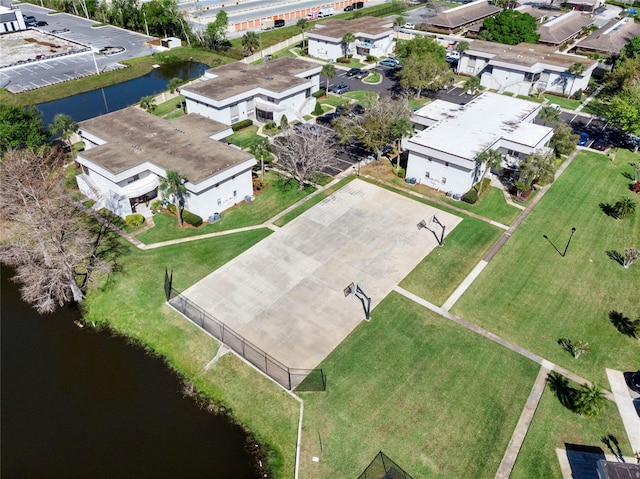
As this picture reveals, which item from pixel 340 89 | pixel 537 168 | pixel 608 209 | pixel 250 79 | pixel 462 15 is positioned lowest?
pixel 608 209

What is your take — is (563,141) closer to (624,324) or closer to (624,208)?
(624,208)

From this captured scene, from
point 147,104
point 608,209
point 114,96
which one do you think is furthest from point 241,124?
point 608,209

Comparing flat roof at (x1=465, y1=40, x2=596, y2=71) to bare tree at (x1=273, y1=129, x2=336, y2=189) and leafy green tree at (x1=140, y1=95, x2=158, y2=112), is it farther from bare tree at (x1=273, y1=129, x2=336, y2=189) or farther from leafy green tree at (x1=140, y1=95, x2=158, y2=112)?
leafy green tree at (x1=140, y1=95, x2=158, y2=112)

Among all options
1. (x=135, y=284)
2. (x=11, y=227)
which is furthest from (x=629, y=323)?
(x=11, y=227)

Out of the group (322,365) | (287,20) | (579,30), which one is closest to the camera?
(322,365)

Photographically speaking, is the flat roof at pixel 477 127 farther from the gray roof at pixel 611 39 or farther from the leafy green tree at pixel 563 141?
the gray roof at pixel 611 39

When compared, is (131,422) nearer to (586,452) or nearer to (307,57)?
(586,452)
